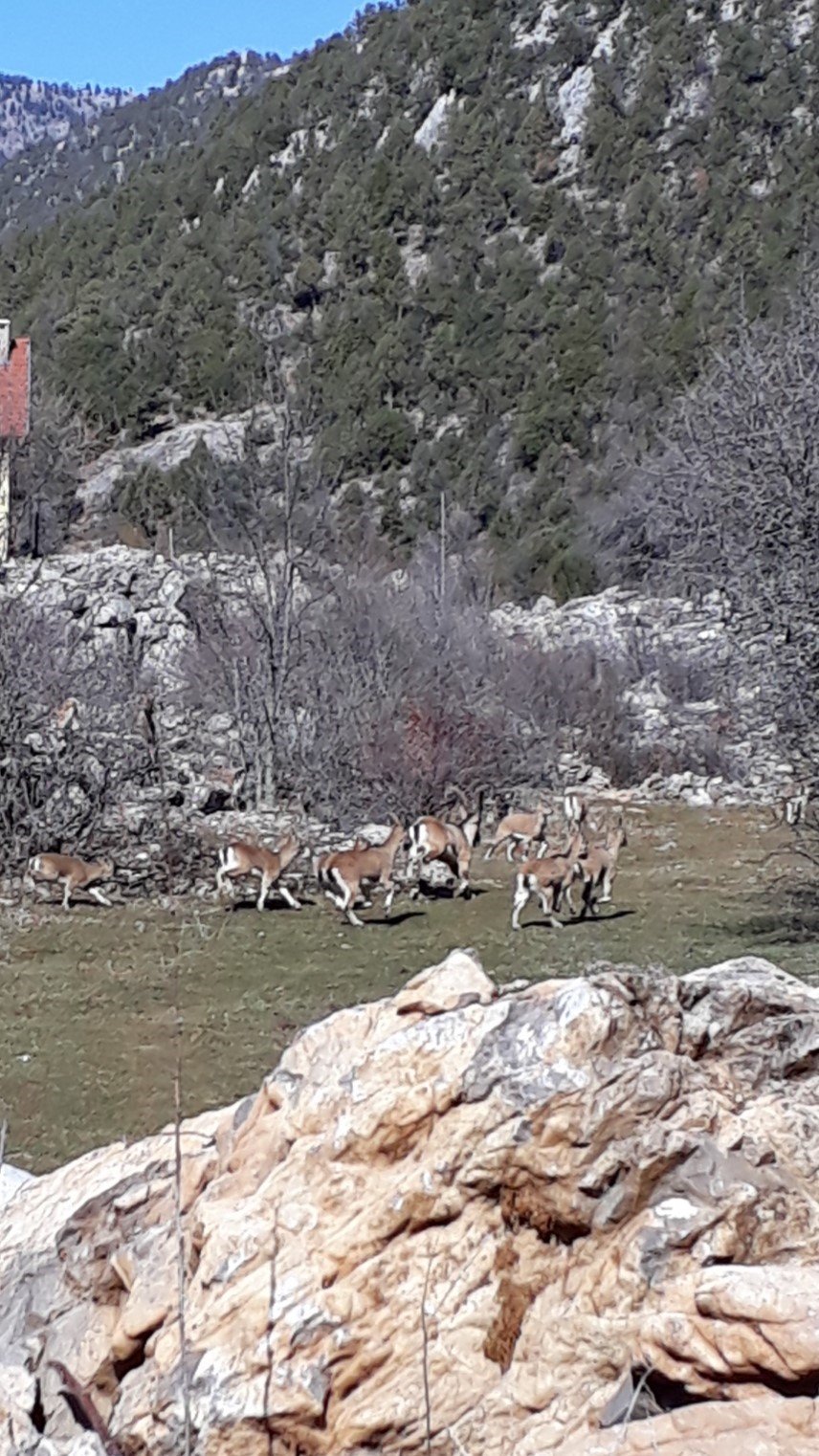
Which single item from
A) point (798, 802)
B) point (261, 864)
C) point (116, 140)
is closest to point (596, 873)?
point (798, 802)

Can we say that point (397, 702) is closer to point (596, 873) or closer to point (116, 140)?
point (596, 873)

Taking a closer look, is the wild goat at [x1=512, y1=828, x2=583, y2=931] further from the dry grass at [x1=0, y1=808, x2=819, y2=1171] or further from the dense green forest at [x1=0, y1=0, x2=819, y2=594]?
the dense green forest at [x1=0, y1=0, x2=819, y2=594]

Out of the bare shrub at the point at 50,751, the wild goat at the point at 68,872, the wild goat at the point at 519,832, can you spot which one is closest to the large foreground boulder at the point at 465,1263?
the wild goat at the point at 68,872

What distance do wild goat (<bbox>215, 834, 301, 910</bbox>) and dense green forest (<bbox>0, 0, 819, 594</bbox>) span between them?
26.9 meters

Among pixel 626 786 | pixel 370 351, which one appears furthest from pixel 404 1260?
pixel 370 351

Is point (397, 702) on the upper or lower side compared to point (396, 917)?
upper

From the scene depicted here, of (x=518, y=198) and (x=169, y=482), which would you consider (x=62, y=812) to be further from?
(x=518, y=198)

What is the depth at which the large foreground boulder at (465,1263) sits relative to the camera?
336cm

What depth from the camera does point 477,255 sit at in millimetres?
57000

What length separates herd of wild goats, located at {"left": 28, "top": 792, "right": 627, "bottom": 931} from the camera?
1473 centimetres

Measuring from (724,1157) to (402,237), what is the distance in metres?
58.8

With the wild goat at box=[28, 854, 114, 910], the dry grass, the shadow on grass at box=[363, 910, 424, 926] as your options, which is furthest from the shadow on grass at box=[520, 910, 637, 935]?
the wild goat at box=[28, 854, 114, 910]

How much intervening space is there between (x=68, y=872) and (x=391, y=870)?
3053mm

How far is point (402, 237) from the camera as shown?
59562mm
